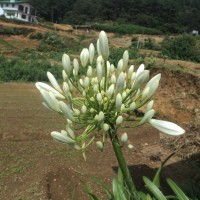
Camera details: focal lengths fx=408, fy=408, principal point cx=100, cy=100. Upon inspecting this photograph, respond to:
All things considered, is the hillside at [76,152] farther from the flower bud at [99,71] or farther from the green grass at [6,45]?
the green grass at [6,45]

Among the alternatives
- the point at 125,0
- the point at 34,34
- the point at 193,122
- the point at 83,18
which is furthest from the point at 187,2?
the point at 193,122

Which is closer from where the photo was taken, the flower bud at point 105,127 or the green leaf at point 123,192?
the flower bud at point 105,127

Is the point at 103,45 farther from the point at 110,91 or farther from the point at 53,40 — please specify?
the point at 53,40

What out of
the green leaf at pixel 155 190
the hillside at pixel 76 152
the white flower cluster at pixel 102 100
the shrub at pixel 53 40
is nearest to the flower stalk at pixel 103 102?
the white flower cluster at pixel 102 100

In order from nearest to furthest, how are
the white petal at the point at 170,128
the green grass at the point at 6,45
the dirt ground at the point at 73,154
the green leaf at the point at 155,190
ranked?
the white petal at the point at 170,128 → the green leaf at the point at 155,190 → the dirt ground at the point at 73,154 → the green grass at the point at 6,45

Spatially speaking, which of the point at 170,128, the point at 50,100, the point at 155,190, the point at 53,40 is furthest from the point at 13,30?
the point at 170,128

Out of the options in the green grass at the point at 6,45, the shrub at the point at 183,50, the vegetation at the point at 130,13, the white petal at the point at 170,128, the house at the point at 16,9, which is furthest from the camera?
the vegetation at the point at 130,13

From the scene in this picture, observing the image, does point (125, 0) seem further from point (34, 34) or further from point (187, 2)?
point (34, 34)
